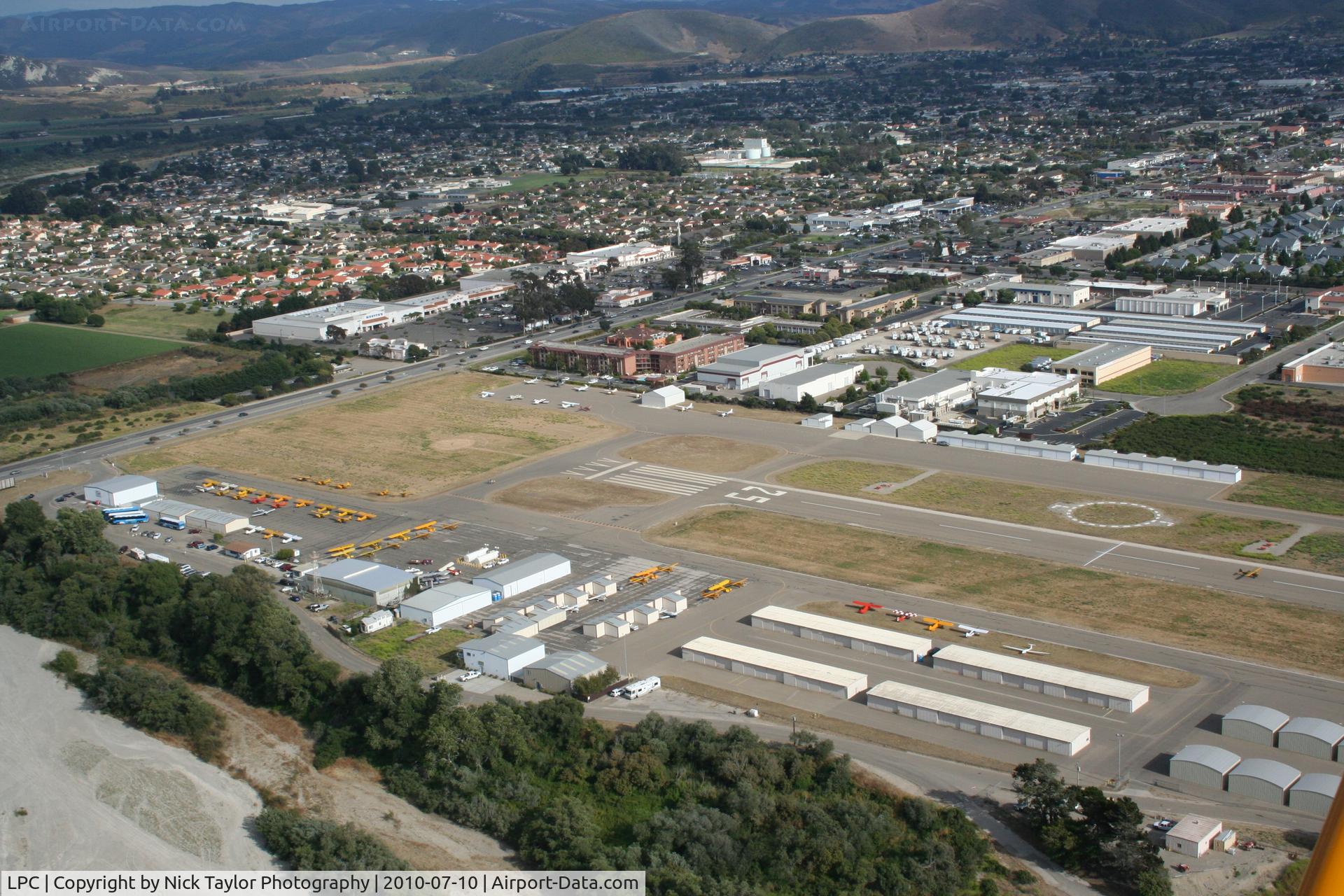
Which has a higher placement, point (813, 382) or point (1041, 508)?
point (813, 382)

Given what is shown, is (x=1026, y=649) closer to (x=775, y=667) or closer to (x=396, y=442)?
(x=775, y=667)

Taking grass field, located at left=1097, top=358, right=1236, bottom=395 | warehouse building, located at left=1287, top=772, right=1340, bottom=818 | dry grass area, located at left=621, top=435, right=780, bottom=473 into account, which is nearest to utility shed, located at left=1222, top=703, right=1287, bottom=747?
warehouse building, located at left=1287, top=772, right=1340, bottom=818

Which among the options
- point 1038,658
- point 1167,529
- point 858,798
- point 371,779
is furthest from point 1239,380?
point 371,779

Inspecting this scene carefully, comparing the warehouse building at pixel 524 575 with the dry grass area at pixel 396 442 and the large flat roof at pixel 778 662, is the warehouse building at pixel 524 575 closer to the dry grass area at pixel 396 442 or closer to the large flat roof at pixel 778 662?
the large flat roof at pixel 778 662

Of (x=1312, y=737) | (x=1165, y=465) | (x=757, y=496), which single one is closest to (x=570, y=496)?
(x=757, y=496)

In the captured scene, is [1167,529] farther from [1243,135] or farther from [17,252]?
[1243,135]

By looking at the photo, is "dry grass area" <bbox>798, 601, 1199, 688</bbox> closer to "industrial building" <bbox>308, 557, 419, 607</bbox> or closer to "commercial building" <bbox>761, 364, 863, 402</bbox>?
"industrial building" <bbox>308, 557, 419, 607</bbox>
